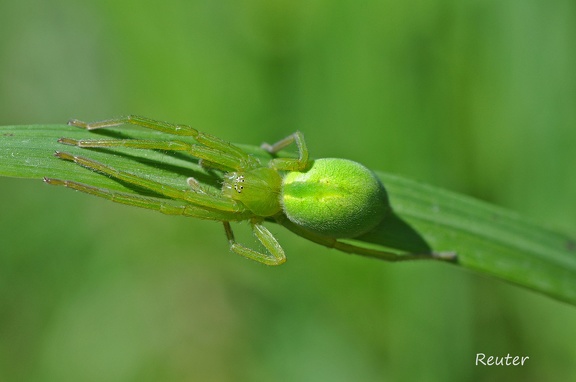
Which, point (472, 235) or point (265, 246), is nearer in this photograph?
point (472, 235)

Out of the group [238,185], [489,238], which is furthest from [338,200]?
[489,238]

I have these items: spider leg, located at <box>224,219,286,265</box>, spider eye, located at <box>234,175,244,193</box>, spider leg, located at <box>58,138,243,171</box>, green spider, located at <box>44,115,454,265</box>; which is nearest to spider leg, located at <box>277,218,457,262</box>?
green spider, located at <box>44,115,454,265</box>

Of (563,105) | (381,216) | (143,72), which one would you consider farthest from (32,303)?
(563,105)

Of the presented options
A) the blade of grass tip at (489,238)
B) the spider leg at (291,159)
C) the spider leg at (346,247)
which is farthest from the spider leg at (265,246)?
the blade of grass tip at (489,238)

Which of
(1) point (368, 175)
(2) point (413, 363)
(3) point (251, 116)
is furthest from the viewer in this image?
(3) point (251, 116)

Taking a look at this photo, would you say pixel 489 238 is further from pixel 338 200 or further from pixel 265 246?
pixel 265 246

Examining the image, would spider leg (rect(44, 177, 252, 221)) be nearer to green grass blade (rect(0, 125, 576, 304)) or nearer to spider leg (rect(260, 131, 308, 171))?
green grass blade (rect(0, 125, 576, 304))

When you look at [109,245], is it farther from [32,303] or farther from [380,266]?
[380,266]
